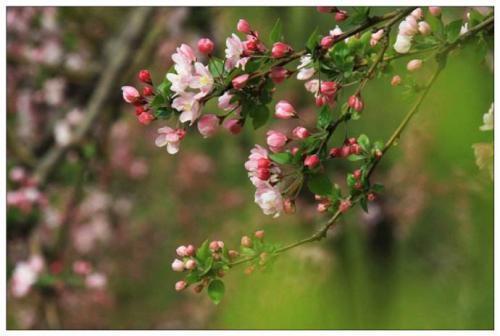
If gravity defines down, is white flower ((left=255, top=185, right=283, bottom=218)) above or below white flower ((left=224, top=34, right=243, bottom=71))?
below

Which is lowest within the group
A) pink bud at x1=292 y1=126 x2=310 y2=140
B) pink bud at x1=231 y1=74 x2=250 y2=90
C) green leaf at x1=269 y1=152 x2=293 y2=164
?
green leaf at x1=269 y1=152 x2=293 y2=164

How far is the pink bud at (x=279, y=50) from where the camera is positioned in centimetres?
88

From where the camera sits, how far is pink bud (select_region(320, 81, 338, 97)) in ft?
2.94

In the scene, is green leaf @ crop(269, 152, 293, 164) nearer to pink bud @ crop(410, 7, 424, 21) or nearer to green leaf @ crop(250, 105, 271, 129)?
green leaf @ crop(250, 105, 271, 129)

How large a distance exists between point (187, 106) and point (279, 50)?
115 millimetres

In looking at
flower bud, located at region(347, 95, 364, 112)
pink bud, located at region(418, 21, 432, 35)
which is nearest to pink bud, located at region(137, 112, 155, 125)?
flower bud, located at region(347, 95, 364, 112)

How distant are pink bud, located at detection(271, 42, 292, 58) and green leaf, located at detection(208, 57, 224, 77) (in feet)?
0.19

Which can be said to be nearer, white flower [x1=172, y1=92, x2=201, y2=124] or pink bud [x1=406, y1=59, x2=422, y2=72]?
white flower [x1=172, y1=92, x2=201, y2=124]

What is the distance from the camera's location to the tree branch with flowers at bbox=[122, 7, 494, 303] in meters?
0.89

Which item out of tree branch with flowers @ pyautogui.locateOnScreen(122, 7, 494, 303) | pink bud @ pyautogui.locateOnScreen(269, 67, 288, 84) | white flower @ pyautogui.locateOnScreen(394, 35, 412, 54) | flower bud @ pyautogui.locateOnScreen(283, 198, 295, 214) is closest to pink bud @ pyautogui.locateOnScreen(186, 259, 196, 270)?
tree branch with flowers @ pyautogui.locateOnScreen(122, 7, 494, 303)

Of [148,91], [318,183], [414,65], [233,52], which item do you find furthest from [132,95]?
[414,65]

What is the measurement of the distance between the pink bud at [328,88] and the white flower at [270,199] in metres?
0.12

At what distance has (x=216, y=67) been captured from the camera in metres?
0.89

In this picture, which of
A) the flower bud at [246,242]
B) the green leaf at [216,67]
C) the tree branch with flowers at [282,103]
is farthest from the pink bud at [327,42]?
the flower bud at [246,242]
